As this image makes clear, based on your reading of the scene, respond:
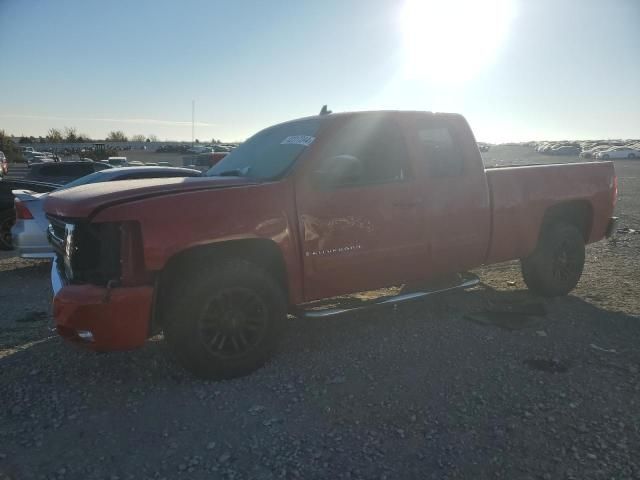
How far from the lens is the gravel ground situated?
2621 millimetres

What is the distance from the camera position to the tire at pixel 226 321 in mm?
3330

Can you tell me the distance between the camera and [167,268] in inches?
133

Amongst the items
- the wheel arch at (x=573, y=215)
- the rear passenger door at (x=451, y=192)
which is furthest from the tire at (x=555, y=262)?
the rear passenger door at (x=451, y=192)

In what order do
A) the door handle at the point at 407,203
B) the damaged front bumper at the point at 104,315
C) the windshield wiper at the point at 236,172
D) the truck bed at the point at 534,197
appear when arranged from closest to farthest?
the damaged front bumper at the point at 104,315 → the door handle at the point at 407,203 → the windshield wiper at the point at 236,172 → the truck bed at the point at 534,197

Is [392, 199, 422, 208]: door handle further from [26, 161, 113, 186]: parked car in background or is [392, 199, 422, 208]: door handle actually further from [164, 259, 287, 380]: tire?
[26, 161, 113, 186]: parked car in background

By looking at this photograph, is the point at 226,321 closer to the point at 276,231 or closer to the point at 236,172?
the point at 276,231

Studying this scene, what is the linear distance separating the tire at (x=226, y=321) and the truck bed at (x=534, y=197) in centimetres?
249

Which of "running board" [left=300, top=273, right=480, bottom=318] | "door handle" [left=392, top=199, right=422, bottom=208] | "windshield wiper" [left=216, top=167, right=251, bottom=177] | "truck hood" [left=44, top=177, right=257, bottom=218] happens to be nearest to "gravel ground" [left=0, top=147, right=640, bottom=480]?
"running board" [left=300, top=273, right=480, bottom=318]

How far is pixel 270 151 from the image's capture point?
4320 mm

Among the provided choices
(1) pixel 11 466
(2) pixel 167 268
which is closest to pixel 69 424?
(1) pixel 11 466

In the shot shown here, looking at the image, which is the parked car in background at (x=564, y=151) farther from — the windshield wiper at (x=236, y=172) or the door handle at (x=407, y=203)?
the windshield wiper at (x=236, y=172)

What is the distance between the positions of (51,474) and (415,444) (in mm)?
1983

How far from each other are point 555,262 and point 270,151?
341 cm

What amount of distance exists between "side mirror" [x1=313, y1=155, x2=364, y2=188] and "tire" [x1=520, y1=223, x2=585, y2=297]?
8.71 ft
